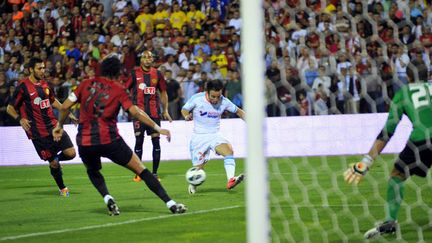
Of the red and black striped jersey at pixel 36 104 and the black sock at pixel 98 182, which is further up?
the red and black striped jersey at pixel 36 104

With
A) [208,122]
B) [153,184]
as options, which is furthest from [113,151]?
[208,122]

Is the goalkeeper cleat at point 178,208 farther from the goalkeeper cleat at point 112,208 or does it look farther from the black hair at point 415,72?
the black hair at point 415,72

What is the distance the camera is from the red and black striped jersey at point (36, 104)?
45.8ft

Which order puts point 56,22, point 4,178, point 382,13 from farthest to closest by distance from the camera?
1. point 56,22
2. point 4,178
3. point 382,13

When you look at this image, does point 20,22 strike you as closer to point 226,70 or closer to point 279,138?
point 226,70

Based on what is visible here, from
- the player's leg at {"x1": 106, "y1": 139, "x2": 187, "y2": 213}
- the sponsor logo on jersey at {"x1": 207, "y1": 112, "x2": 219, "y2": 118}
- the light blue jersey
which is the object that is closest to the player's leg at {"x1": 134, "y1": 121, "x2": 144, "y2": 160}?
the light blue jersey

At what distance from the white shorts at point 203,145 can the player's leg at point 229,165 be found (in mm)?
87

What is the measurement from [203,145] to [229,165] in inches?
20.9

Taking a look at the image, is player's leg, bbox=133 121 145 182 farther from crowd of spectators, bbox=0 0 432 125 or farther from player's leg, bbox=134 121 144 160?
crowd of spectators, bbox=0 0 432 125

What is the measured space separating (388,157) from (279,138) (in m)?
2.34

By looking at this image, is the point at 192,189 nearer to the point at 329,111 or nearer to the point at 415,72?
the point at 329,111

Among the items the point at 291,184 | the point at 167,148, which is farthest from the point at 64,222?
the point at 167,148

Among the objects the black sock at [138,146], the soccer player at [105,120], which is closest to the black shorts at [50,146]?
the black sock at [138,146]

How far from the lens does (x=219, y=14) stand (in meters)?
21.5
